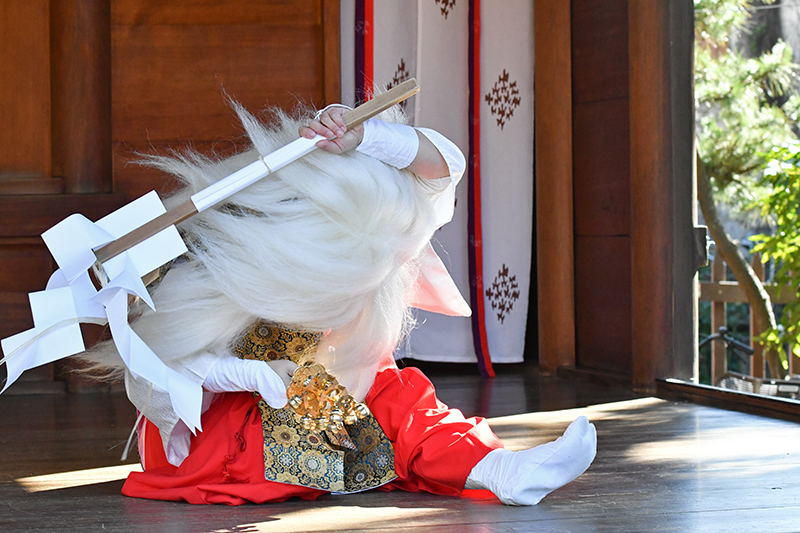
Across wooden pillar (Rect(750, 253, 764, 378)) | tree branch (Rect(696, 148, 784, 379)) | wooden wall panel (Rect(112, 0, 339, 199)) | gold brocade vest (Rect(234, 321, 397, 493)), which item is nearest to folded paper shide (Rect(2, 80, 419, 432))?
gold brocade vest (Rect(234, 321, 397, 493))

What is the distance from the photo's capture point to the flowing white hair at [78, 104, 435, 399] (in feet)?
4.52

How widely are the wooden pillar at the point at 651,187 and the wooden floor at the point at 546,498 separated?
0.90ft

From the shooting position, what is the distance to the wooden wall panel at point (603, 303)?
2922 millimetres

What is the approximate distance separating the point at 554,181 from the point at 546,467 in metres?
1.91

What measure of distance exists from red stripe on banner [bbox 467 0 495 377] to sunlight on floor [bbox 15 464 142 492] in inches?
67.8

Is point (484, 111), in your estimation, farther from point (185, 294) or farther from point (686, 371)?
point (185, 294)

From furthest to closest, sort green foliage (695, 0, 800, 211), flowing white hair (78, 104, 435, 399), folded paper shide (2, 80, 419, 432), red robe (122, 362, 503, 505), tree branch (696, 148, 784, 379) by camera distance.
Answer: green foliage (695, 0, 800, 211) < tree branch (696, 148, 784, 379) < red robe (122, 362, 503, 505) < flowing white hair (78, 104, 435, 399) < folded paper shide (2, 80, 419, 432)

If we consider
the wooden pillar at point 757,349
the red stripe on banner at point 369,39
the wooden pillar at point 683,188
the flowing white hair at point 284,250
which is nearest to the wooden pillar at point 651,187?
the wooden pillar at point 683,188

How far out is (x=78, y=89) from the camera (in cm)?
302

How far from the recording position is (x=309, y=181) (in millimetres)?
1407

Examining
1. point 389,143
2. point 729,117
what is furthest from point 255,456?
point 729,117

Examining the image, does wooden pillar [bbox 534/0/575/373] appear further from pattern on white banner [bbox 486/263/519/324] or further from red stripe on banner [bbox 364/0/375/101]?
red stripe on banner [bbox 364/0/375/101]

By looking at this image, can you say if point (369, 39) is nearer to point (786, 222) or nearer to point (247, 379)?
point (247, 379)

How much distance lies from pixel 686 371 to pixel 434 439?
5.07 ft
